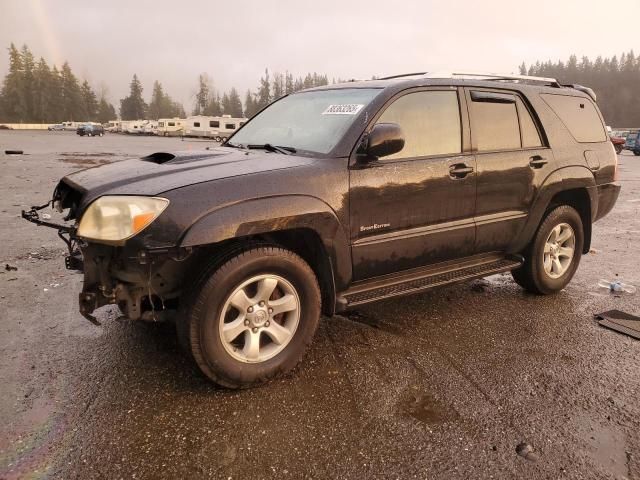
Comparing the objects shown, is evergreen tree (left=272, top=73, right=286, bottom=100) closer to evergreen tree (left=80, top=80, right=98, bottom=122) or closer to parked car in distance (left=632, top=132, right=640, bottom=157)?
evergreen tree (left=80, top=80, right=98, bottom=122)

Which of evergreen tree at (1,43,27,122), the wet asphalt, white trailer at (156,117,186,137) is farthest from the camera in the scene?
evergreen tree at (1,43,27,122)

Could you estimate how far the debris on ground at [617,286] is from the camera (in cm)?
468

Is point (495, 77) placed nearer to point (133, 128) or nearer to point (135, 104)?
point (133, 128)

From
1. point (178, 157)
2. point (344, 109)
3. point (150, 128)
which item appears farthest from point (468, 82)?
point (150, 128)

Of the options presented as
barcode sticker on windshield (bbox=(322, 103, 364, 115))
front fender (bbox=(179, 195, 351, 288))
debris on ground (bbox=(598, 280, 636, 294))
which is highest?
barcode sticker on windshield (bbox=(322, 103, 364, 115))

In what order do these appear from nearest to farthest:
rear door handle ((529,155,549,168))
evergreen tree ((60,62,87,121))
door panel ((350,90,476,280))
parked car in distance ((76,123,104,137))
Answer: door panel ((350,90,476,280))
rear door handle ((529,155,549,168))
parked car in distance ((76,123,104,137))
evergreen tree ((60,62,87,121))

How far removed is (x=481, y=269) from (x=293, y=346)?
1.80 metres

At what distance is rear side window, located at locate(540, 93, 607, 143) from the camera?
4.36 meters

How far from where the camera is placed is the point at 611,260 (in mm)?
5793

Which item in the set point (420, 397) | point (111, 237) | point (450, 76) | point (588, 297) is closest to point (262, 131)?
point (450, 76)

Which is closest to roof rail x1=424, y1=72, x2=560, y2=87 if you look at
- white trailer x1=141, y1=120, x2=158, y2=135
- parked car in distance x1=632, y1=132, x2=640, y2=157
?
parked car in distance x1=632, y1=132, x2=640, y2=157

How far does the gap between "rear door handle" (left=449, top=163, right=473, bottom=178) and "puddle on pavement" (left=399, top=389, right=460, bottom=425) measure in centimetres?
161

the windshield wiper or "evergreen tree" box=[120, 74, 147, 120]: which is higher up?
"evergreen tree" box=[120, 74, 147, 120]

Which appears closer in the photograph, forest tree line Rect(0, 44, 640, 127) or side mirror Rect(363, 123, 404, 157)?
side mirror Rect(363, 123, 404, 157)
